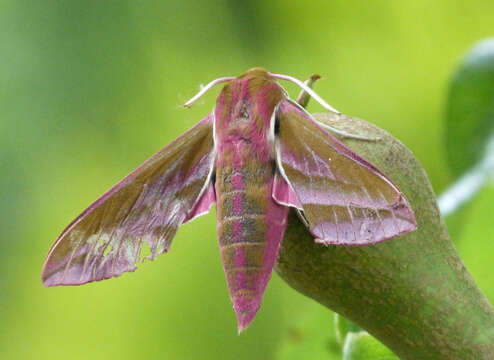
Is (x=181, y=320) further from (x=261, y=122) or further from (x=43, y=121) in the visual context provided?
(x=261, y=122)

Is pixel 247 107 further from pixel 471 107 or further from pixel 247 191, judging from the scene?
pixel 471 107

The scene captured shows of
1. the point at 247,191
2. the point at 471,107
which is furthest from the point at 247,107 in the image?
the point at 471,107

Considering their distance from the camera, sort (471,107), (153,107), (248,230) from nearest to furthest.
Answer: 1. (248,230)
2. (471,107)
3. (153,107)

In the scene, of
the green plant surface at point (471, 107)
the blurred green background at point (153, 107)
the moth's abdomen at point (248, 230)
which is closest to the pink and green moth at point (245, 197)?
the moth's abdomen at point (248, 230)

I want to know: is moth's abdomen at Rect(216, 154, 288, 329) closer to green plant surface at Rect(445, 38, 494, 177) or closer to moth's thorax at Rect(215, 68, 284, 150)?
moth's thorax at Rect(215, 68, 284, 150)

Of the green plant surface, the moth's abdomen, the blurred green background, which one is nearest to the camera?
the moth's abdomen

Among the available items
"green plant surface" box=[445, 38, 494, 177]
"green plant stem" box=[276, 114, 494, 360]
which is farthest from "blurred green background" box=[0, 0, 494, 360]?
"green plant stem" box=[276, 114, 494, 360]
